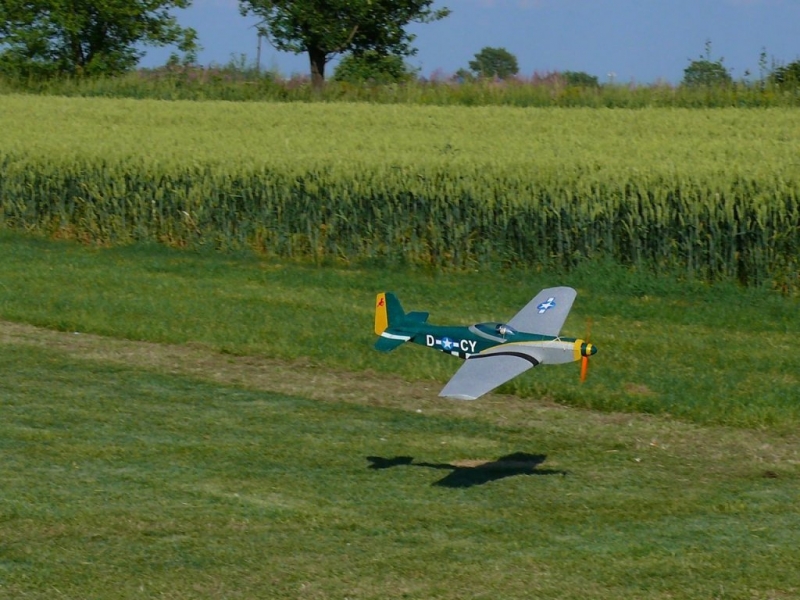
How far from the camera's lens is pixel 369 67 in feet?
168

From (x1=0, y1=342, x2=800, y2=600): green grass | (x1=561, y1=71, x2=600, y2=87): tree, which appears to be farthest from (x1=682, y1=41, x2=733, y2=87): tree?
(x1=0, y1=342, x2=800, y2=600): green grass

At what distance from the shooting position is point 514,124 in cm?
3058

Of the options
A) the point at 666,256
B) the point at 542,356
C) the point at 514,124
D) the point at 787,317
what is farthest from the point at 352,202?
the point at 542,356

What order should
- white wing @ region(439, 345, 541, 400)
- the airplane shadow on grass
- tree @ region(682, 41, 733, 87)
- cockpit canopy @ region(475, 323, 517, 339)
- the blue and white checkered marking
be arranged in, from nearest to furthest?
white wing @ region(439, 345, 541, 400), cockpit canopy @ region(475, 323, 517, 339), the blue and white checkered marking, the airplane shadow on grass, tree @ region(682, 41, 733, 87)

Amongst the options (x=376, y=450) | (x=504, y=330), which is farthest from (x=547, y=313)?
(x=376, y=450)

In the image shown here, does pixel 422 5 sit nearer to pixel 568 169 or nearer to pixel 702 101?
pixel 702 101

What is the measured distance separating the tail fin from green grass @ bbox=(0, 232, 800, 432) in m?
4.48

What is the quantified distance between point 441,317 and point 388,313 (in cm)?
648

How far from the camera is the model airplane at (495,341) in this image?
7.79 meters

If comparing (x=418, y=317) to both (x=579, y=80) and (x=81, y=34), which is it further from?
(x=81, y=34)

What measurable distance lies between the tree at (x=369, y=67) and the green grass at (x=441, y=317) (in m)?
30.2

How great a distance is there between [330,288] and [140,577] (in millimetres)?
10566

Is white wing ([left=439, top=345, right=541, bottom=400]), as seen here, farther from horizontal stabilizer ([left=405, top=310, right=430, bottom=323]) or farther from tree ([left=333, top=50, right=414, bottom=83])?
tree ([left=333, top=50, right=414, bottom=83])

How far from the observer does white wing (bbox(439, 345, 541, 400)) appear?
296 inches
